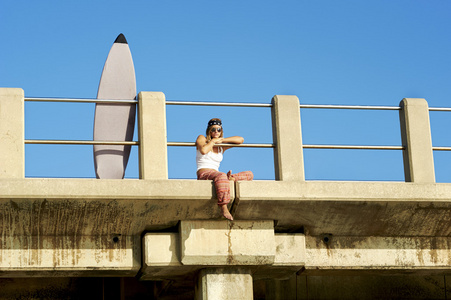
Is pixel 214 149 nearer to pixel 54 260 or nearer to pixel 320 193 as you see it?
pixel 320 193

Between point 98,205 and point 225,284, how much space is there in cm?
204

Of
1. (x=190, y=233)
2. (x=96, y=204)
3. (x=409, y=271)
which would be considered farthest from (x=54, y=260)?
(x=409, y=271)

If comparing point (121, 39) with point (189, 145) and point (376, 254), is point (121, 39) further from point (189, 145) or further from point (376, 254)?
point (376, 254)

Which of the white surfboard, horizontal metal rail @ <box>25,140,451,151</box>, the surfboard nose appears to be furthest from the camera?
the surfboard nose

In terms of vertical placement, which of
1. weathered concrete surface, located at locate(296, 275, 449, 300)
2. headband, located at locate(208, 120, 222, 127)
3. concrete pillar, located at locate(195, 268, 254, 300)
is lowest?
concrete pillar, located at locate(195, 268, 254, 300)

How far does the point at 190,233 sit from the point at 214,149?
117 cm

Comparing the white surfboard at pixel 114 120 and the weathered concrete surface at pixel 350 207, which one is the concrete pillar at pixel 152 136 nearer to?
the white surfboard at pixel 114 120

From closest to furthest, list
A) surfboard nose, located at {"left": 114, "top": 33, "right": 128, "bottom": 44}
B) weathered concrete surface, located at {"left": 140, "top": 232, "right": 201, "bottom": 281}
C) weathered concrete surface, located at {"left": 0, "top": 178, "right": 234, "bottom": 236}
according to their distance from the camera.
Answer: weathered concrete surface, located at {"left": 0, "top": 178, "right": 234, "bottom": 236}
weathered concrete surface, located at {"left": 140, "top": 232, "right": 201, "bottom": 281}
surfboard nose, located at {"left": 114, "top": 33, "right": 128, "bottom": 44}

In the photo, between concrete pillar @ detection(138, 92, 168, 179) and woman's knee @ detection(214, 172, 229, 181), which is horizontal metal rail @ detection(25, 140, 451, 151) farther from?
woman's knee @ detection(214, 172, 229, 181)

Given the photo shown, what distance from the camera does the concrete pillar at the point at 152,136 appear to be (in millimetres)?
11852

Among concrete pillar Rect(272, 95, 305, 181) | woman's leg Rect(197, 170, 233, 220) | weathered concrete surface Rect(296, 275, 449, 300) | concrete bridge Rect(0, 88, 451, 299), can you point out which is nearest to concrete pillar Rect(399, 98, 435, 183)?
concrete bridge Rect(0, 88, 451, 299)

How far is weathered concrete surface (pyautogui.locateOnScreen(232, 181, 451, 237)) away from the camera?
11.9m

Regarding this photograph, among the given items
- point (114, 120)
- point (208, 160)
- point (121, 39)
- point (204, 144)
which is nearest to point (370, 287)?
point (208, 160)

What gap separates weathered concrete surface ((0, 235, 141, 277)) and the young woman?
1.34 metres
